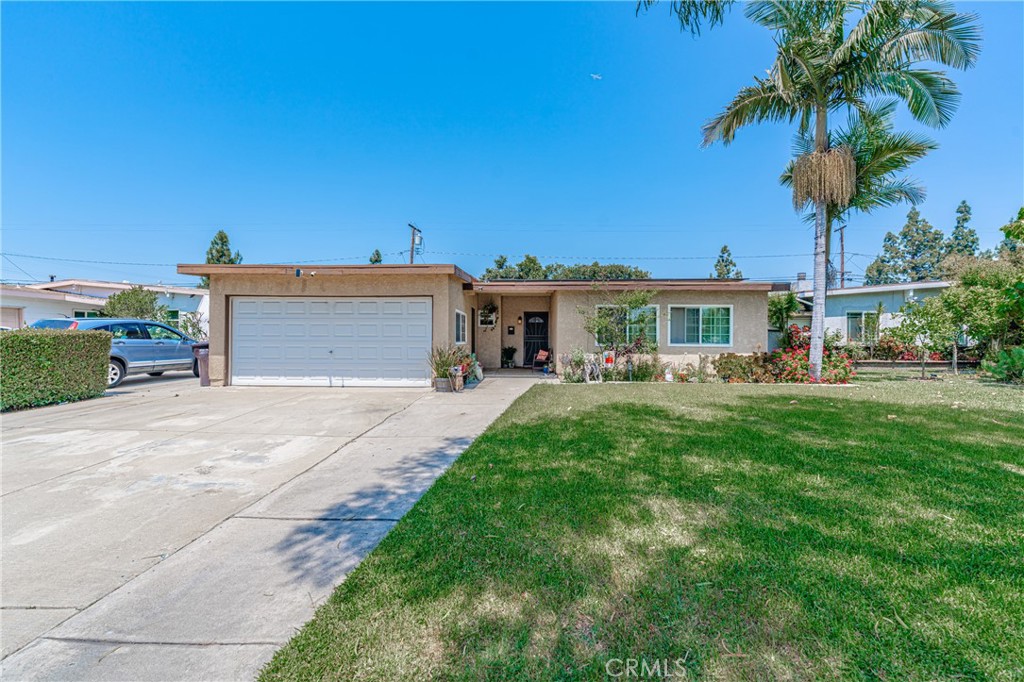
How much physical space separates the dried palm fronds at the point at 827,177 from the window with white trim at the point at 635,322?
4696mm

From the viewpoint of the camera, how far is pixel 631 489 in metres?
3.62

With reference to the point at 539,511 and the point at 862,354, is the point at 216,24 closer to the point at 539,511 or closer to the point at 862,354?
the point at 539,511

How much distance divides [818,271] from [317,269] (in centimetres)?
1280

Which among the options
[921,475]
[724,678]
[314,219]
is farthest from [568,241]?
[724,678]

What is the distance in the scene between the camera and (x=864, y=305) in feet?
64.1

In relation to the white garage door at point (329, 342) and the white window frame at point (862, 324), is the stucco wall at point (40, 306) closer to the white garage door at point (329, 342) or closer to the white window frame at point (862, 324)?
the white garage door at point (329, 342)

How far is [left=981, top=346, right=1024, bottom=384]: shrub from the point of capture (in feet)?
33.8

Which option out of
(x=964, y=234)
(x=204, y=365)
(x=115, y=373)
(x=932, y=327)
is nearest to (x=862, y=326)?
(x=932, y=327)

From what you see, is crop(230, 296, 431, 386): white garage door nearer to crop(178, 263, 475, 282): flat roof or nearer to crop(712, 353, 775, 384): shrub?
crop(178, 263, 475, 282): flat roof

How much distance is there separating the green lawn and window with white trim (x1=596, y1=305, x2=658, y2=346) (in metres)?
6.93

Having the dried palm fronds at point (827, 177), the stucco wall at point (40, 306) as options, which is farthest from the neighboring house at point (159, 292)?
the dried palm fronds at point (827, 177)

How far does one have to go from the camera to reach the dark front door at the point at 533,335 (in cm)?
1559

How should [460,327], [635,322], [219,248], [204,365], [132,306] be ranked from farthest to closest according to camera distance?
[219,248] < [132,306] < [460,327] < [635,322] < [204,365]

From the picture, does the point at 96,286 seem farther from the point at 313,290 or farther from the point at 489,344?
the point at 489,344
